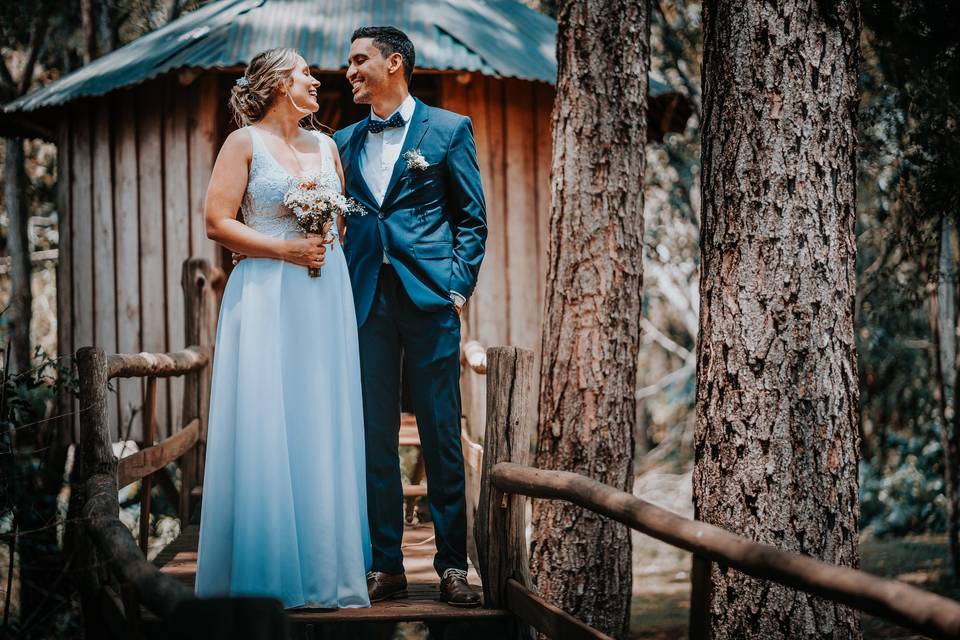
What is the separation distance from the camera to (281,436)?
401 cm

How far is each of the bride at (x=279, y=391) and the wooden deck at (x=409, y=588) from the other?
0.11 m

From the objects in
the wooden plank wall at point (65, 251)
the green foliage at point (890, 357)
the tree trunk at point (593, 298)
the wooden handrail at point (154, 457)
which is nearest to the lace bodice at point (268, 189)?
the wooden handrail at point (154, 457)

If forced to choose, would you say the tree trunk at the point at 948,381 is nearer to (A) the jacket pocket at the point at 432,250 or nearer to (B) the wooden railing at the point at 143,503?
(B) the wooden railing at the point at 143,503

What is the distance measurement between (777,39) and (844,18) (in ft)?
0.97

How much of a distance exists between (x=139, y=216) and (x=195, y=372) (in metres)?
2.27

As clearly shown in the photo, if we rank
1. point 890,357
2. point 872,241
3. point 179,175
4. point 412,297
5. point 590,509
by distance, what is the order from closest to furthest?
1. point 590,509
2. point 412,297
3. point 179,175
4. point 872,241
5. point 890,357

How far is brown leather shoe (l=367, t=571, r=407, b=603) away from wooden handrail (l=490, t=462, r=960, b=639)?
2.05 ft

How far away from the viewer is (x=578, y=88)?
20.2 feet

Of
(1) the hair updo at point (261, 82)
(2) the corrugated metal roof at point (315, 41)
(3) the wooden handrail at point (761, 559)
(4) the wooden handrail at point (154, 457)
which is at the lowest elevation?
(4) the wooden handrail at point (154, 457)

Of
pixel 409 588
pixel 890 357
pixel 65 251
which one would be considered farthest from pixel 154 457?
pixel 890 357

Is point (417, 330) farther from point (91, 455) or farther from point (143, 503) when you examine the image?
point (143, 503)

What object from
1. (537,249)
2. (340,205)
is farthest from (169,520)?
(340,205)

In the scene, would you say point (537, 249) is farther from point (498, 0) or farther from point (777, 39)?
point (777, 39)

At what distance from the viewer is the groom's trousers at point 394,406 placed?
14.3 feet
